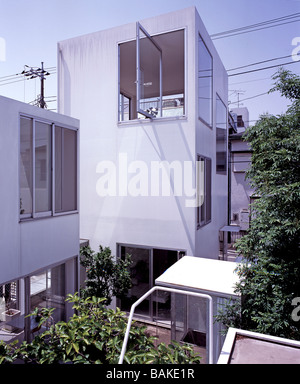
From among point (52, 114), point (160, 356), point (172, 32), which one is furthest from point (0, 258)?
point (172, 32)

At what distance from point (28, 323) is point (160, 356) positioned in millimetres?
3470

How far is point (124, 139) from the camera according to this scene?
7.23m

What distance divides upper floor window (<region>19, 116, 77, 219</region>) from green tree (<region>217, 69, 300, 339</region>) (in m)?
3.60

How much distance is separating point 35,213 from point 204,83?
230 inches

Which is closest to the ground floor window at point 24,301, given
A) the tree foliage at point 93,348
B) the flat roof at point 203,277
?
the tree foliage at point 93,348

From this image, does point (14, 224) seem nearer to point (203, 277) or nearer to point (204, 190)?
point (203, 277)

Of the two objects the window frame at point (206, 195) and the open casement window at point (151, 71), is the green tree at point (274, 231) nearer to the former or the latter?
the window frame at point (206, 195)

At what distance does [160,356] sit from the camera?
2.11m

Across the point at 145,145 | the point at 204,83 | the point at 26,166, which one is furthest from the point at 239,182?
the point at 26,166

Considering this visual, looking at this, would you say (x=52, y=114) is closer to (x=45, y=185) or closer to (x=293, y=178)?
(x=45, y=185)

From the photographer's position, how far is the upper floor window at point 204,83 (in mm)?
7098

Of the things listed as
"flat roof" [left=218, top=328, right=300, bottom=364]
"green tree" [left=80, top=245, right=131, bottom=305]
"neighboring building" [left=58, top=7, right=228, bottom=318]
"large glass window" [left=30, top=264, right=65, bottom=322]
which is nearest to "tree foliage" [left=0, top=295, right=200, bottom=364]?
"flat roof" [left=218, top=328, right=300, bottom=364]

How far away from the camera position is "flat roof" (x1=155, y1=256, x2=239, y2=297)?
13.6 feet

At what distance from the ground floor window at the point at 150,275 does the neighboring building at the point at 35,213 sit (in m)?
1.84
